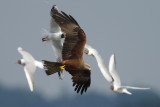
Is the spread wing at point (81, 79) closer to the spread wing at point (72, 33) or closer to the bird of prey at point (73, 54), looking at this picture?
the bird of prey at point (73, 54)

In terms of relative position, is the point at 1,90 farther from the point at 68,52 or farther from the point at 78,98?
the point at 68,52

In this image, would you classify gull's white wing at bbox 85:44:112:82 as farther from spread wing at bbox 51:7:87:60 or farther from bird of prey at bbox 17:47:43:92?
spread wing at bbox 51:7:87:60

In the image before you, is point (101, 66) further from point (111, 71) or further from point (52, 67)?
point (52, 67)

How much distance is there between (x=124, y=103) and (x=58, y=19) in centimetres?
3762

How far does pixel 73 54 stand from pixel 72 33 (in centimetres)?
30

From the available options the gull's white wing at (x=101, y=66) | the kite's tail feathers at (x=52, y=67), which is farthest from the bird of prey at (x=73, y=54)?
the gull's white wing at (x=101, y=66)

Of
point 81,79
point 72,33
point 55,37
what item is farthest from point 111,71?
point 72,33

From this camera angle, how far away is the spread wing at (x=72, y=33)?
7.94m

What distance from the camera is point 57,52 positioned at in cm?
1080

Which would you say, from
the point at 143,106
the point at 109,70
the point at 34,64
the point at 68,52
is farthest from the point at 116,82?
the point at 143,106

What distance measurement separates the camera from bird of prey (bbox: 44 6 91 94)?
796cm

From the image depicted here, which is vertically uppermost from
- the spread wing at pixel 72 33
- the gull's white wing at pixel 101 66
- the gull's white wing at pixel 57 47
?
the spread wing at pixel 72 33

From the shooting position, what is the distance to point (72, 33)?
7.97 meters

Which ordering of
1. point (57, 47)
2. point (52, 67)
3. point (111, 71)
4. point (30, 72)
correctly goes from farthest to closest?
point (57, 47) < point (111, 71) < point (30, 72) < point (52, 67)
